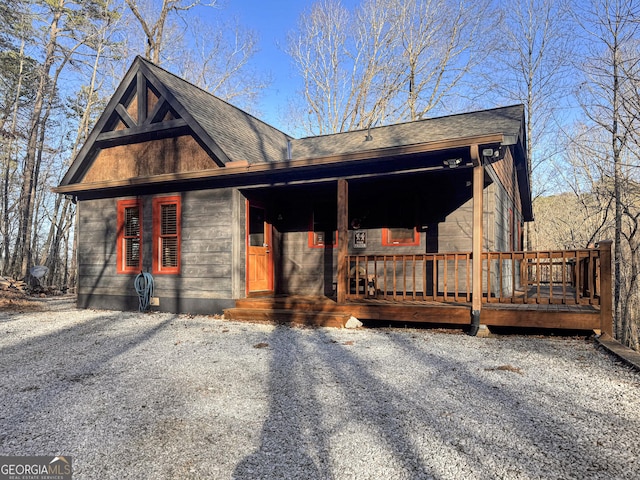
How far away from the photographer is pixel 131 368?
4578 mm

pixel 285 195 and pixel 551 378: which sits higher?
pixel 285 195

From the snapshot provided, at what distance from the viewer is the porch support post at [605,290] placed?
5.46 meters

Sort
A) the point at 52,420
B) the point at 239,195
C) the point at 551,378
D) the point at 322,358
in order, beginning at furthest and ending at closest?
1. the point at 239,195
2. the point at 322,358
3. the point at 551,378
4. the point at 52,420

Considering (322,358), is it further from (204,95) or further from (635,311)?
(635,311)

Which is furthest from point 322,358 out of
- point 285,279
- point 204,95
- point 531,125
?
point 531,125

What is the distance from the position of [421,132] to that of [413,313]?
201 inches

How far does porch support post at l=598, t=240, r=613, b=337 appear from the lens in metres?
5.46

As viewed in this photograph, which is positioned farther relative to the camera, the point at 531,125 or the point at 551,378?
the point at 531,125

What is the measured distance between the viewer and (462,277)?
7.86 meters

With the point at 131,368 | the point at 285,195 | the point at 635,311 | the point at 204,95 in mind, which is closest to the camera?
the point at 131,368

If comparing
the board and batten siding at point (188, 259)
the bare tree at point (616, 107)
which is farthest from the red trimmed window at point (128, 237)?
the bare tree at point (616, 107)

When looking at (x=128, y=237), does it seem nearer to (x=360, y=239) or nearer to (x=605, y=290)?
(x=360, y=239)

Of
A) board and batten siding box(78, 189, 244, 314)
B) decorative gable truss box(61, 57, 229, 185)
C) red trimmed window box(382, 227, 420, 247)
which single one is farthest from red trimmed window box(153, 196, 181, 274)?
red trimmed window box(382, 227, 420, 247)

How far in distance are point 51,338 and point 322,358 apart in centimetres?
434
